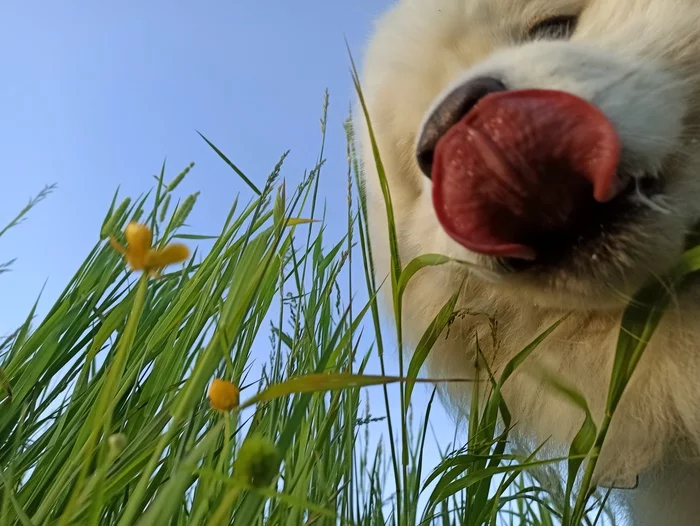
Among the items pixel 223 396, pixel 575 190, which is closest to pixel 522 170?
pixel 575 190

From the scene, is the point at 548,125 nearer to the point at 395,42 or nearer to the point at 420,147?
the point at 420,147

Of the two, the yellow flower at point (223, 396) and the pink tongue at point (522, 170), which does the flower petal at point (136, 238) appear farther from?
the pink tongue at point (522, 170)

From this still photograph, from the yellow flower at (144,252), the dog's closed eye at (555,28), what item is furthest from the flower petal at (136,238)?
the dog's closed eye at (555,28)

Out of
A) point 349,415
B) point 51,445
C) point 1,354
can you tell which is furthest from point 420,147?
point 1,354

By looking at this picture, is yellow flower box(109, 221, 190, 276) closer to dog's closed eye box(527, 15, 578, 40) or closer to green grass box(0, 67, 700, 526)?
green grass box(0, 67, 700, 526)

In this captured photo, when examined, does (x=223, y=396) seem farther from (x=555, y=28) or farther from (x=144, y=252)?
(x=555, y=28)

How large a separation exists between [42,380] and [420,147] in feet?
1.48

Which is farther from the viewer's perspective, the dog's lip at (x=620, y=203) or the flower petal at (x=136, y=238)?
the dog's lip at (x=620, y=203)

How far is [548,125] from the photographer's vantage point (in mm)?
Answer: 501

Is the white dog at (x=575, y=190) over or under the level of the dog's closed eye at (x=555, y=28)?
under

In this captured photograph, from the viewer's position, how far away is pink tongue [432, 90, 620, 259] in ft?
1.62

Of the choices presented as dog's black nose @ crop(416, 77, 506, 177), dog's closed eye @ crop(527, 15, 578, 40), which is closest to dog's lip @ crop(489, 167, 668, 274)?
dog's black nose @ crop(416, 77, 506, 177)

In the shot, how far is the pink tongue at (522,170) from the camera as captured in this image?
19.5 inches

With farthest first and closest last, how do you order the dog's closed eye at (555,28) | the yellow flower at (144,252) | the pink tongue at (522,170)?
the dog's closed eye at (555,28), the pink tongue at (522,170), the yellow flower at (144,252)
